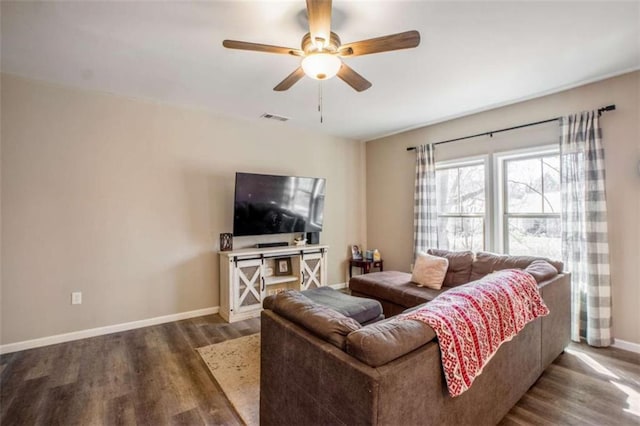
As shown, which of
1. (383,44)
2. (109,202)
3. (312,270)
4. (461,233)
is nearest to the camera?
(383,44)

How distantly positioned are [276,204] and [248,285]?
1.14m

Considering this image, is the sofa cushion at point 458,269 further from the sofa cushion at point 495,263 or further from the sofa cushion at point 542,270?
the sofa cushion at point 542,270

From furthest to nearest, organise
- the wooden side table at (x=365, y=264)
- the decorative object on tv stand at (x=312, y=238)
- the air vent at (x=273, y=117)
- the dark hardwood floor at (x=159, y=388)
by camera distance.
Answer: the wooden side table at (x=365, y=264) → the decorative object on tv stand at (x=312, y=238) → the air vent at (x=273, y=117) → the dark hardwood floor at (x=159, y=388)

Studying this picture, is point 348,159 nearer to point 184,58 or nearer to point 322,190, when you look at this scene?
point 322,190

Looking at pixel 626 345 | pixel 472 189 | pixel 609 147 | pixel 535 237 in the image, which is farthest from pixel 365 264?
pixel 609 147

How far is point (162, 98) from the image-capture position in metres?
3.48

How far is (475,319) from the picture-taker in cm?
158

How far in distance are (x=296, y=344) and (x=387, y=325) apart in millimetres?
461

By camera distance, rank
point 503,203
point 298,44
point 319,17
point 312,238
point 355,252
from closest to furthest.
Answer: point 319,17 → point 298,44 → point 503,203 → point 312,238 → point 355,252

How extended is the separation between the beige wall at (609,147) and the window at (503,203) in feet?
0.66

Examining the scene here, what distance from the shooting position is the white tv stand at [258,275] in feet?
12.1

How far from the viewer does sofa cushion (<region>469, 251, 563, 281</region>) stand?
2987 millimetres

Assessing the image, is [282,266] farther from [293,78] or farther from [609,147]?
[609,147]

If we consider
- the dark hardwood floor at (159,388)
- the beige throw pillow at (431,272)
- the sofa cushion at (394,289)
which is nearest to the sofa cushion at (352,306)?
the sofa cushion at (394,289)
